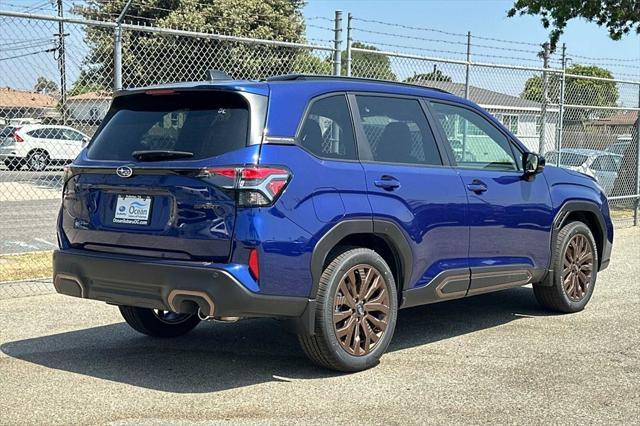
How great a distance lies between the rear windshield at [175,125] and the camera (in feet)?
16.1

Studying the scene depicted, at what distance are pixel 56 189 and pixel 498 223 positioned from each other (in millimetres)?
5342

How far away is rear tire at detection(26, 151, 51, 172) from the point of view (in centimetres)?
902

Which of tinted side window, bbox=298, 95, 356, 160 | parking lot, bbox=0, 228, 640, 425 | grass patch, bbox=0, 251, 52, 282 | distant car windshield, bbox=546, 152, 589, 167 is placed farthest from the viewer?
distant car windshield, bbox=546, 152, 589, 167

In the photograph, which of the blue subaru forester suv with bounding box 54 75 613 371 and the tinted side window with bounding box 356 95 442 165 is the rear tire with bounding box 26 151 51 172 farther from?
the tinted side window with bounding box 356 95 442 165

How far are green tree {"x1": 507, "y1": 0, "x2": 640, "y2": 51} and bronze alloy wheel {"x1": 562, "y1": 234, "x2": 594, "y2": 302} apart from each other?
1301 cm

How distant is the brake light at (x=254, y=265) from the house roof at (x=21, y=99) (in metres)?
4.15

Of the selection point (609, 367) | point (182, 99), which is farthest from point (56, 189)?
point (609, 367)

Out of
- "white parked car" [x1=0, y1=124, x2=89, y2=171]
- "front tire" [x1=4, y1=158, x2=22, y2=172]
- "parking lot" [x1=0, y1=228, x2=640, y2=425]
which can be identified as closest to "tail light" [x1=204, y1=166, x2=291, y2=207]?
"parking lot" [x1=0, y1=228, x2=640, y2=425]

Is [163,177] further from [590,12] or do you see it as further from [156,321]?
[590,12]

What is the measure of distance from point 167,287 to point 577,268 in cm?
410

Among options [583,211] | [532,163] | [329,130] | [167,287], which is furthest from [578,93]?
[167,287]

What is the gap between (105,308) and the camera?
739 cm

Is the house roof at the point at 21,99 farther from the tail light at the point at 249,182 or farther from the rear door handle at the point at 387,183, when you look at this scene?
the rear door handle at the point at 387,183

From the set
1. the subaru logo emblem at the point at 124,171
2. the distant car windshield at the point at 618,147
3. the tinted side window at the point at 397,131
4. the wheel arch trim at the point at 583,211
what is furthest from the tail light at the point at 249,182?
the distant car windshield at the point at 618,147
